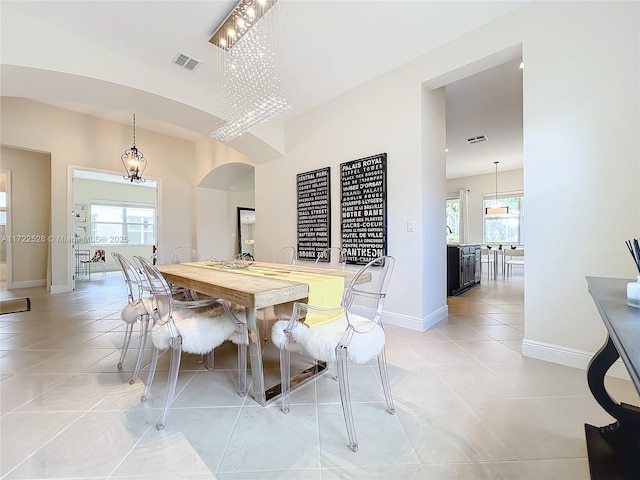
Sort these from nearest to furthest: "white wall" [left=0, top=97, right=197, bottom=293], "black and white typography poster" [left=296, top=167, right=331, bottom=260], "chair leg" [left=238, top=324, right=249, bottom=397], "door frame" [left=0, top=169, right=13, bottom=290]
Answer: "chair leg" [left=238, top=324, right=249, bottom=397]
"black and white typography poster" [left=296, top=167, right=331, bottom=260]
"white wall" [left=0, top=97, right=197, bottom=293]
"door frame" [left=0, top=169, right=13, bottom=290]

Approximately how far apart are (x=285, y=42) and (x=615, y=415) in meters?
3.51

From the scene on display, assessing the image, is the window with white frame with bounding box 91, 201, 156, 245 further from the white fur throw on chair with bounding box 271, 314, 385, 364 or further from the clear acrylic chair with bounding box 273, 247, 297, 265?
the white fur throw on chair with bounding box 271, 314, 385, 364

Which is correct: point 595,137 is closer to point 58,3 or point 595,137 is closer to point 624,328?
point 624,328

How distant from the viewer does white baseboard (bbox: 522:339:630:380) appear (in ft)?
6.21

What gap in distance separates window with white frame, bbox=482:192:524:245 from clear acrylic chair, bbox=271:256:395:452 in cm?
782

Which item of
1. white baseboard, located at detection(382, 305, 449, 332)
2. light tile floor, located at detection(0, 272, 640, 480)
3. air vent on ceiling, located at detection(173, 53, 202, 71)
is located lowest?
light tile floor, located at detection(0, 272, 640, 480)

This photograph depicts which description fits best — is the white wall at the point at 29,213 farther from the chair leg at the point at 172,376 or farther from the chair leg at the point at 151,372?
the chair leg at the point at 172,376

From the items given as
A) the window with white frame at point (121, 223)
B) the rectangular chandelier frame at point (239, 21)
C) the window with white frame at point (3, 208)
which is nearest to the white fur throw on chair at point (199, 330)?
the rectangular chandelier frame at point (239, 21)

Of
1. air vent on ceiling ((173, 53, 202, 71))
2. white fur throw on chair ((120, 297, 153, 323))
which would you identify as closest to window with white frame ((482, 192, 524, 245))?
air vent on ceiling ((173, 53, 202, 71))

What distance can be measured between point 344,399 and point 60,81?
3.96 metres

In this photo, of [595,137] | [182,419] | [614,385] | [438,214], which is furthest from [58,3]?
[614,385]

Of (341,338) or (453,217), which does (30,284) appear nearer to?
(341,338)

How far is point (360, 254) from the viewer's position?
335 centimetres

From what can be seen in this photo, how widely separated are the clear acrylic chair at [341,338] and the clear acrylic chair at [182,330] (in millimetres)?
320
